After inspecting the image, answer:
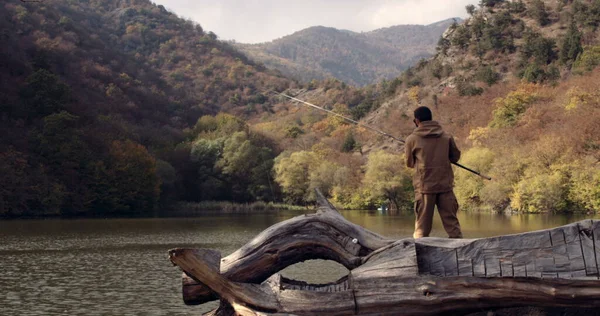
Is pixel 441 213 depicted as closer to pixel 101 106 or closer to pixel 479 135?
pixel 479 135

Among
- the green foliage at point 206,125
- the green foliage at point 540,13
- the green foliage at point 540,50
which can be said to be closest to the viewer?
the green foliage at point 540,50

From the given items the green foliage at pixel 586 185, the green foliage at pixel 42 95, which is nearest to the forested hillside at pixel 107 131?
the green foliage at pixel 42 95

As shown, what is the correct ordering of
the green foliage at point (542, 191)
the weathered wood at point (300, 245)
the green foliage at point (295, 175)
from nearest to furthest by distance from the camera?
the weathered wood at point (300, 245) → the green foliage at point (542, 191) → the green foliage at point (295, 175)

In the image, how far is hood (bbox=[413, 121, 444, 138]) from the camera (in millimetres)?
9625

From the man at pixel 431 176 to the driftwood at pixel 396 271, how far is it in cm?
129

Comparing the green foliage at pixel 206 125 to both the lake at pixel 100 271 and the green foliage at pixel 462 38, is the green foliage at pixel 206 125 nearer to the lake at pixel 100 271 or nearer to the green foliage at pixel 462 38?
the green foliage at pixel 462 38

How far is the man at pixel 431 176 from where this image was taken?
9.51 m

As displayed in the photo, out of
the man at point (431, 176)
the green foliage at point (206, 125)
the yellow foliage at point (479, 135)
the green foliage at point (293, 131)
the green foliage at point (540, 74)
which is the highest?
the green foliage at point (540, 74)

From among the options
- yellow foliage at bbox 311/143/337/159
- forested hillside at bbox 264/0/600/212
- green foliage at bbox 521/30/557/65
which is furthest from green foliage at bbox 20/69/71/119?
green foliage at bbox 521/30/557/65

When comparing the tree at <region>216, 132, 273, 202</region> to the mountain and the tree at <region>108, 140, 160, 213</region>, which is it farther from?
the tree at <region>108, 140, 160, 213</region>

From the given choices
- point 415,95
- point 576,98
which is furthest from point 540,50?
point 576,98

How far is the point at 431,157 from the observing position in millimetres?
9578

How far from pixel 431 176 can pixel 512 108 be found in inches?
2883

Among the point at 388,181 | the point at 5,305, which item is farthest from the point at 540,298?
the point at 388,181
